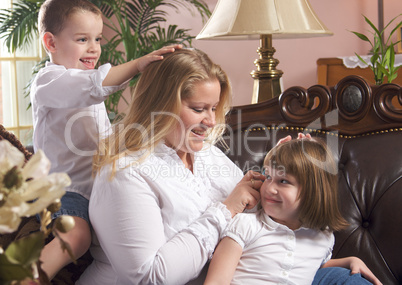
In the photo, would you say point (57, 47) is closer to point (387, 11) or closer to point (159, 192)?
point (159, 192)

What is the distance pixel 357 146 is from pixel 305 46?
3052 millimetres

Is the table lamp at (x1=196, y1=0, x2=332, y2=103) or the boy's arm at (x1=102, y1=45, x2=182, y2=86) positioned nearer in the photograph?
the boy's arm at (x1=102, y1=45, x2=182, y2=86)

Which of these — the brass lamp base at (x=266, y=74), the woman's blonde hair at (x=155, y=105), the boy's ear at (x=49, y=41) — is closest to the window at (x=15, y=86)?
the brass lamp base at (x=266, y=74)

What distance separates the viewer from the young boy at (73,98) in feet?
4.82

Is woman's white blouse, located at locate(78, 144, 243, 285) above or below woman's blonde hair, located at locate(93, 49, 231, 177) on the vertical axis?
below

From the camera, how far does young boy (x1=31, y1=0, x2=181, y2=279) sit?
1.47 m

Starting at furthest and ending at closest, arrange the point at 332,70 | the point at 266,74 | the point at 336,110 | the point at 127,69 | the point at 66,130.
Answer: the point at 332,70, the point at 266,74, the point at 336,110, the point at 66,130, the point at 127,69

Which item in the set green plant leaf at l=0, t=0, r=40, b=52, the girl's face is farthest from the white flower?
green plant leaf at l=0, t=0, r=40, b=52

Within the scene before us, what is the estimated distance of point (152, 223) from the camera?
136cm

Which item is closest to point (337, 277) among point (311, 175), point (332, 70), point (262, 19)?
point (311, 175)

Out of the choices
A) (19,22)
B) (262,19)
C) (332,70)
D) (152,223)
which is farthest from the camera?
(332,70)

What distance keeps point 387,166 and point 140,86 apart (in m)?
0.91

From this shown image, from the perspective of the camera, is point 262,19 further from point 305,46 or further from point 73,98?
point 305,46

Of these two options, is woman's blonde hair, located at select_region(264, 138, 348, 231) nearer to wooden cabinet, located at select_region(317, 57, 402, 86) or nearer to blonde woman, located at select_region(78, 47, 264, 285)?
blonde woman, located at select_region(78, 47, 264, 285)
